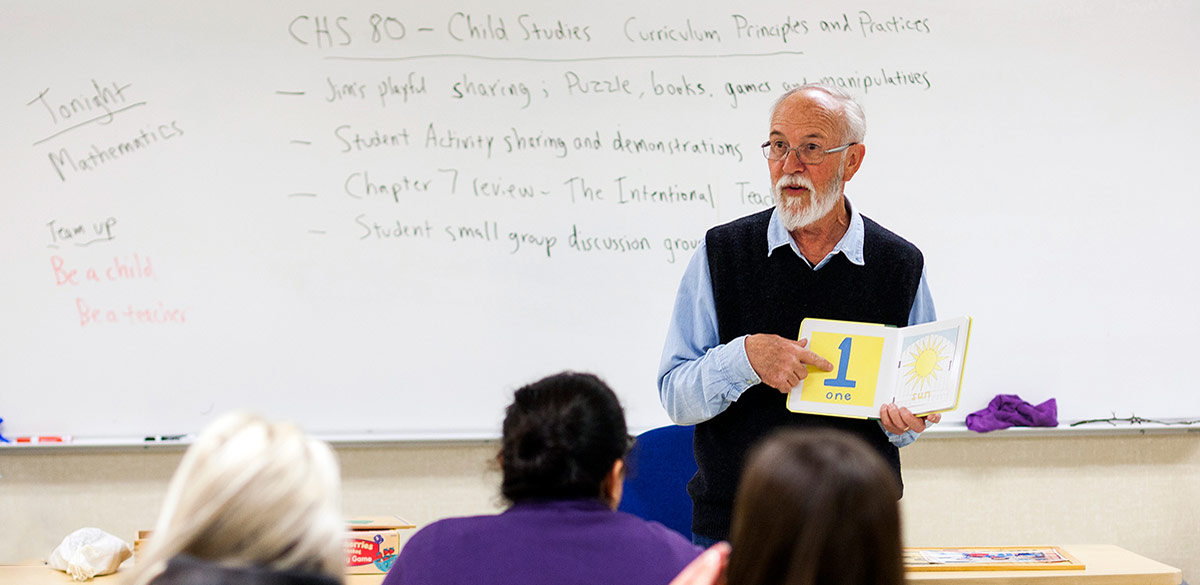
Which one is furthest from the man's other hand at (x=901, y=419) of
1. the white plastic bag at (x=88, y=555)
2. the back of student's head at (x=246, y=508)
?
the white plastic bag at (x=88, y=555)

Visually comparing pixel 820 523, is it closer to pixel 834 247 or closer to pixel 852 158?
pixel 834 247

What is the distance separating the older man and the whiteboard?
82 cm

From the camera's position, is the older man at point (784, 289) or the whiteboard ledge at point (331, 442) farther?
the whiteboard ledge at point (331, 442)

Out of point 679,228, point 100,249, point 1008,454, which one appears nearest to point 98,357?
point 100,249

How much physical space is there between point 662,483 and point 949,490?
1.12 m

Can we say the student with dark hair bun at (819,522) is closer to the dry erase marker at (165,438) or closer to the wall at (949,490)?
the wall at (949,490)

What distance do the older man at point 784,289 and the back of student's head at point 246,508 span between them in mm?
1277

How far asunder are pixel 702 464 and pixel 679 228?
104 centimetres

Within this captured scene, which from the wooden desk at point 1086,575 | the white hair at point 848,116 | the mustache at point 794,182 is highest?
the white hair at point 848,116

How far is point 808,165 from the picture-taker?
2.40m

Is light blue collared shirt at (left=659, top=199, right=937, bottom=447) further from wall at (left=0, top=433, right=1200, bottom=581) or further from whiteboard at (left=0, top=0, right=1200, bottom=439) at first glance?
wall at (left=0, top=433, right=1200, bottom=581)

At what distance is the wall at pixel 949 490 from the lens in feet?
10.2

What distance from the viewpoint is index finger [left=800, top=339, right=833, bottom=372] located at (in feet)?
7.20

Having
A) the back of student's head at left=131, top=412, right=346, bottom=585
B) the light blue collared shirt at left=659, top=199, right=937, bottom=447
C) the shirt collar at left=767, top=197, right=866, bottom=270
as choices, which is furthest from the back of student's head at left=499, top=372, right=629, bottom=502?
the shirt collar at left=767, top=197, right=866, bottom=270
